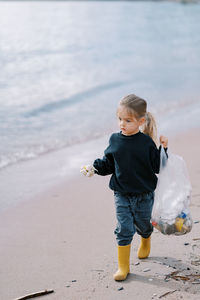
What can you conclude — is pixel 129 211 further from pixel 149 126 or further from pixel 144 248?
pixel 149 126

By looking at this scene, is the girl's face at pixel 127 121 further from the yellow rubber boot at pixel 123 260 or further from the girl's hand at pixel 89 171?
the yellow rubber boot at pixel 123 260

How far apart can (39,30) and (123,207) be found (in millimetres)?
27897

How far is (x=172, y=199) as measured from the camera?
317 centimetres

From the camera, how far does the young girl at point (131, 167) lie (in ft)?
10.3

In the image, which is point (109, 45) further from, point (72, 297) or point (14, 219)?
point (72, 297)

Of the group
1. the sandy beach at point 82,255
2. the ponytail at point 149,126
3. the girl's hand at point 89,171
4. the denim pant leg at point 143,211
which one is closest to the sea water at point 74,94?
the sandy beach at point 82,255

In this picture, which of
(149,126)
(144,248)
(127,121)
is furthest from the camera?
(144,248)

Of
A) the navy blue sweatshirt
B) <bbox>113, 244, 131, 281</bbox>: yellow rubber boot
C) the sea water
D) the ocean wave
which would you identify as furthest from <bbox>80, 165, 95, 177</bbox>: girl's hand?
the ocean wave

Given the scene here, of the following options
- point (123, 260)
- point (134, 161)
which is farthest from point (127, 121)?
point (123, 260)

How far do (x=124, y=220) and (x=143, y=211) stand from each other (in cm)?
15

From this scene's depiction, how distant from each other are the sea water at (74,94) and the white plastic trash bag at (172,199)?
226cm

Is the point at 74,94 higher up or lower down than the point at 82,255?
lower down

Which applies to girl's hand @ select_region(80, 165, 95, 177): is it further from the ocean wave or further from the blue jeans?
the ocean wave

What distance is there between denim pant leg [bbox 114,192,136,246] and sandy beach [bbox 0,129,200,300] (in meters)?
0.27
